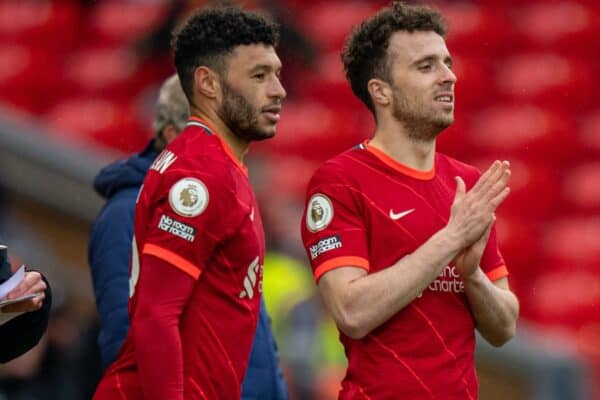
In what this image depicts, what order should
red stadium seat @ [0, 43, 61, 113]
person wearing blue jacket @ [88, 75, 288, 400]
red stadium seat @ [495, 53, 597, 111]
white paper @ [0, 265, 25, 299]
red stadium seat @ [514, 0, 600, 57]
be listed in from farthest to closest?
red stadium seat @ [0, 43, 61, 113]
red stadium seat @ [514, 0, 600, 57]
red stadium seat @ [495, 53, 597, 111]
person wearing blue jacket @ [88, 75, 288, 400]
white paper @ [0, 265, 25, 299]

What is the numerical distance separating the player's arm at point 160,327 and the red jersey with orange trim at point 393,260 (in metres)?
0.35

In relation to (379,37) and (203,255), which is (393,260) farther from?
(379,37)

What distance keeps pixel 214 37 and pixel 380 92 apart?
1.48 feet

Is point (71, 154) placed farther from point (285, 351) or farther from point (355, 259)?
point (355, 259)

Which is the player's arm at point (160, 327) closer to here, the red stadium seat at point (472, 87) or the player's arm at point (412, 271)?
the player's arm at point (412, 271)

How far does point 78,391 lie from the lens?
241 inches

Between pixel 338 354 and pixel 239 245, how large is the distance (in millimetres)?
3500

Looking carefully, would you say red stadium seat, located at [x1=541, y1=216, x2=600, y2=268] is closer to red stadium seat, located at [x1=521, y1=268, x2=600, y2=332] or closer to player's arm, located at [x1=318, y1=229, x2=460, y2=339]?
red stadium seat, located at [x1=521, y1=268, x2=600, y2=332]

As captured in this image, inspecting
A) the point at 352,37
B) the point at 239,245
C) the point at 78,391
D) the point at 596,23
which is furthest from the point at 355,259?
the point at 596,23

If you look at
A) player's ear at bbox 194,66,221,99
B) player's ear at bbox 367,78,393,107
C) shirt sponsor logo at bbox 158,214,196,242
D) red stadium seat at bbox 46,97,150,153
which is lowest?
shirt sponsor logo at bbox 158,214,196,242

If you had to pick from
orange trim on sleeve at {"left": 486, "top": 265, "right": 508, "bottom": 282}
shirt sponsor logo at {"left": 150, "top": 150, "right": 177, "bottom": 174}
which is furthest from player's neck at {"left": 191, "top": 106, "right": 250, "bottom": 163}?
orange trim on sleeve at {"left": 486, "top": 265, "right": 508, "bottom": 282}

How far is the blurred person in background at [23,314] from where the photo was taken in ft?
11.4

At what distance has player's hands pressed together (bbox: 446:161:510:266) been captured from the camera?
11.5ft

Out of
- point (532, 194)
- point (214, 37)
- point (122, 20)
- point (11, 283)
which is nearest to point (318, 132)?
point (532, 194)
